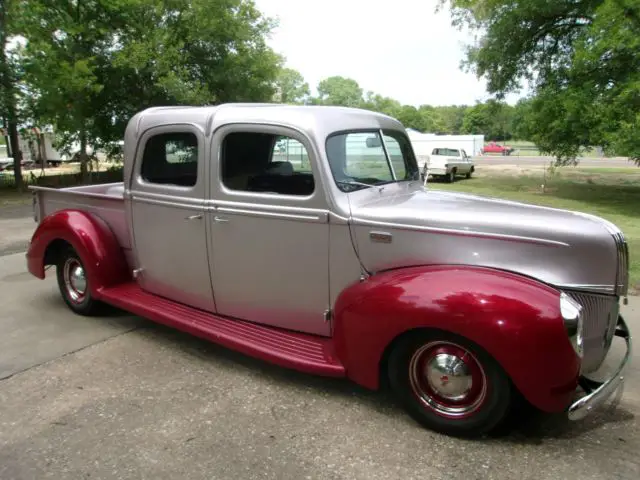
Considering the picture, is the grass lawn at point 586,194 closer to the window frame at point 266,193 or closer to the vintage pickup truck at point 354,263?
the vintage pickup truck at point 354,263

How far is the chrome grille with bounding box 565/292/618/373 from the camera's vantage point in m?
2.77

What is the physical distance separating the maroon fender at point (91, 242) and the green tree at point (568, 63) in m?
11.4

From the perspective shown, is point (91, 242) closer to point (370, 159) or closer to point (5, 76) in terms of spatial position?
point (370, 159)

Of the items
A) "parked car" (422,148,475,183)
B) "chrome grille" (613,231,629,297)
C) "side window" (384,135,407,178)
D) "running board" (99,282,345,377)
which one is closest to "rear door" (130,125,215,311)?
"running board" (99,282,345,377)

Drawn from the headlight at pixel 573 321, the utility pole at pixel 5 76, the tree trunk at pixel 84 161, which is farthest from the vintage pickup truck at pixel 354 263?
the tree trunk at pixel 84 161

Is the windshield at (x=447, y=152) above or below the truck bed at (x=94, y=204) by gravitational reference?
above

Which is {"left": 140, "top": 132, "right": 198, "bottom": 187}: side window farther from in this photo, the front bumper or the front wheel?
the front bumper

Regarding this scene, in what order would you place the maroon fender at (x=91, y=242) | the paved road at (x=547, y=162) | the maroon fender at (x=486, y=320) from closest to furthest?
the maroon fender at (x=486, y=320) < the maroon fender at (x=91, y=242) < the paved road at (x=547, y=162)

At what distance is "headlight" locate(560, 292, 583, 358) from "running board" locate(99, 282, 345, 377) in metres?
1.27

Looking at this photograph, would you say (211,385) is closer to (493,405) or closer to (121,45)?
(493,405)

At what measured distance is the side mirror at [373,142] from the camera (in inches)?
149

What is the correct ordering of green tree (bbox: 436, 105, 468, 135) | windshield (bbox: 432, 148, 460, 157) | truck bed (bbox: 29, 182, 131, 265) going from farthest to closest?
green tree (bbox: 436, 105, 468, 135), windshield (bbox: 432, 148, 460, 157), truck bed (bbox: 29, 182, 131, 265)

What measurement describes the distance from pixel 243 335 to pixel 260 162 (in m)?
1.25

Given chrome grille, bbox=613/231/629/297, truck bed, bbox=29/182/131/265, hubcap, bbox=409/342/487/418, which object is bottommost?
hubcap, bbox=409/342/487/418
